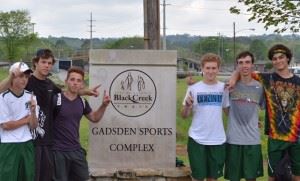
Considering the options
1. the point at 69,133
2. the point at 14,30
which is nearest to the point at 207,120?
the point at 69,133

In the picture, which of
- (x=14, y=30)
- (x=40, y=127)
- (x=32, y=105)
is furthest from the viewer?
(x=14, y=30)

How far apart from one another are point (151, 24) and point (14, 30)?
54.7m

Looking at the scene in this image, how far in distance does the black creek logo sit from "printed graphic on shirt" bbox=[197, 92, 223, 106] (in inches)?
40.5

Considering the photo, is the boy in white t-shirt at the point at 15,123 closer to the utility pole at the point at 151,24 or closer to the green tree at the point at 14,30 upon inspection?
the utility pole at the point at 151,24

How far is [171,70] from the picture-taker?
7121 millimetres

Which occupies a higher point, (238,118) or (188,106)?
(188,106)

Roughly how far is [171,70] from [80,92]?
1326 millimetres

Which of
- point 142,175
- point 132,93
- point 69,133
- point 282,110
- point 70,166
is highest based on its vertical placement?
point 132,93

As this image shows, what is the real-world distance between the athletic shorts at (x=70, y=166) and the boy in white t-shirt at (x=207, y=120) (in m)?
1.14

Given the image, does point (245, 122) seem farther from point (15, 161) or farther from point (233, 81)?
point (15, 161)

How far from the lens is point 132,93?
7.07 m

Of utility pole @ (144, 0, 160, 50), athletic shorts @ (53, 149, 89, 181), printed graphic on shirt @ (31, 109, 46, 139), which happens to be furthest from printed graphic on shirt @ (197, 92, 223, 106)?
utility pole @ (144, 0, 160, 50)

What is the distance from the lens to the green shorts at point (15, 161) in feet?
18.0

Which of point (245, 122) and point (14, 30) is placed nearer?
point (245, 122)
